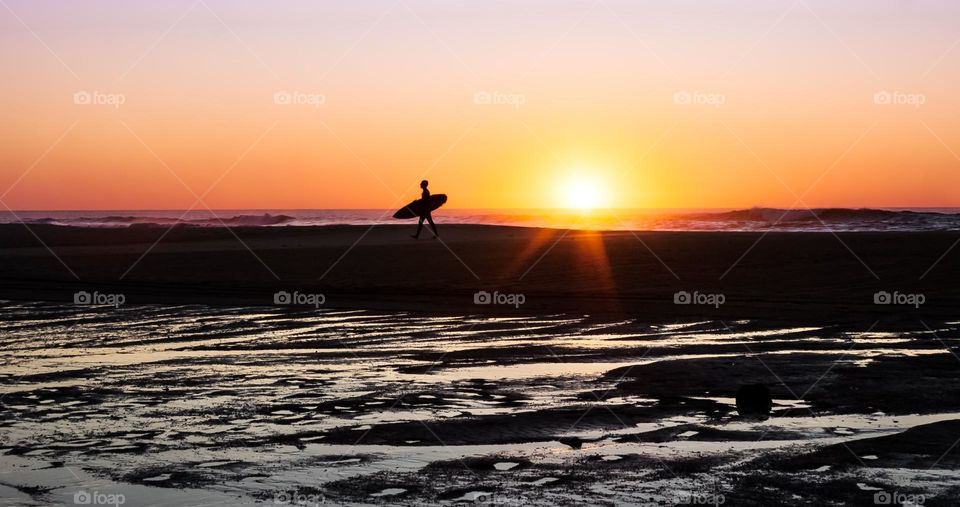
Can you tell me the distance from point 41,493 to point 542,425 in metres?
4.08

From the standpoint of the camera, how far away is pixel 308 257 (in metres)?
34.2

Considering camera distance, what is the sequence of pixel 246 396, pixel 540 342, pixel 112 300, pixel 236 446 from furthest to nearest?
pixel 112 300 → pixel 540 342 → pixel 246 396 → pixel 236 446

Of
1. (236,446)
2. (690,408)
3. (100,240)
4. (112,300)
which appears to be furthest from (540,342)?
(100,240)

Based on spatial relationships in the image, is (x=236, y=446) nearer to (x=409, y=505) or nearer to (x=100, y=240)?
(x=409, y=505)

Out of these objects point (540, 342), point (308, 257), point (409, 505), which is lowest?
point (409, 505)
